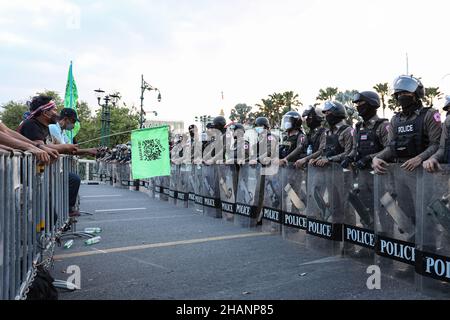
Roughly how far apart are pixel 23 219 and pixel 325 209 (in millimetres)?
3912

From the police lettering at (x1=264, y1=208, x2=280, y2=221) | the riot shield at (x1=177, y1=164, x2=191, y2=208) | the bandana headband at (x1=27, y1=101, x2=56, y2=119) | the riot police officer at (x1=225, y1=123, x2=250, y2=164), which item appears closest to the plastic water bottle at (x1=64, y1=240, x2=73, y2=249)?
the bandana headband at (x1=27, y1=101, x2=56, y2=119)

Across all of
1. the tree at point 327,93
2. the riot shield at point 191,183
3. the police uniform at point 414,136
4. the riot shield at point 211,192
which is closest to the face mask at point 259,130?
the riot shield at point 211,192

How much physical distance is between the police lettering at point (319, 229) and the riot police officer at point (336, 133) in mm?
1063

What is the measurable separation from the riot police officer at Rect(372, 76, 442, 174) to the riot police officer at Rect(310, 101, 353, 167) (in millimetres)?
1110

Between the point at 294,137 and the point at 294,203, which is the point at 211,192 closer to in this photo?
the point at 294,137

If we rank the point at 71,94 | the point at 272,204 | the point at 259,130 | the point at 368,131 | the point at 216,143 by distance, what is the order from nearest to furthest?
the point at 368,131, the point at 272,204, the point at 259,130, the point at 216,143, the point at 71,94

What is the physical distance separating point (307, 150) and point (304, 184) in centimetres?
133

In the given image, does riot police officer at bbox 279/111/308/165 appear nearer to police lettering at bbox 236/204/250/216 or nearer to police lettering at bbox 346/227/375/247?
police lettering at bbox 236/204/250/216

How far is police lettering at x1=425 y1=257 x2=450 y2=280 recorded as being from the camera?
3862mm

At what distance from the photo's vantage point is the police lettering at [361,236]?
205 inches

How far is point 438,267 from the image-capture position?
394cm

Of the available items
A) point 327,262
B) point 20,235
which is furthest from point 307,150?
point 20,235

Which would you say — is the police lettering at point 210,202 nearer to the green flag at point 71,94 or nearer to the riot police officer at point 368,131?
the riot police officer at point 368,131

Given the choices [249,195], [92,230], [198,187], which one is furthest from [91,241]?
[198,187]
